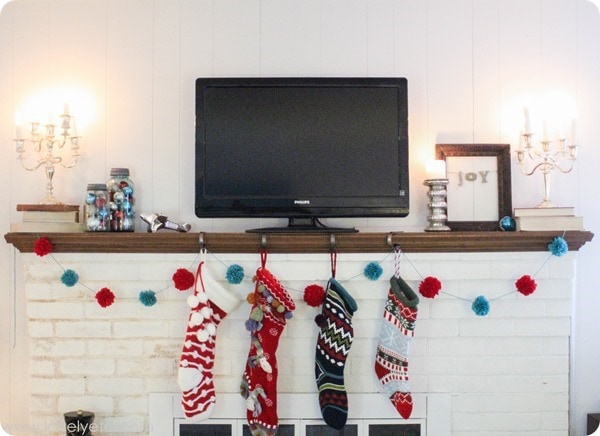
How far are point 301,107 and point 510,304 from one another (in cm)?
102

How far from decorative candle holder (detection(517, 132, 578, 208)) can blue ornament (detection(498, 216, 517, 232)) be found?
4.2 inches

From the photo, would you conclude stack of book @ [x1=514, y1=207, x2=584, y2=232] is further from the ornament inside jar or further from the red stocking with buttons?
the ornament inside jar

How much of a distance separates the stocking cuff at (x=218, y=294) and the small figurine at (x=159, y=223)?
7.5 inches

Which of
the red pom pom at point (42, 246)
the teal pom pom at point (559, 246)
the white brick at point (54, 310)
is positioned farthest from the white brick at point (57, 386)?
the teal pom pom at point (559, 246)

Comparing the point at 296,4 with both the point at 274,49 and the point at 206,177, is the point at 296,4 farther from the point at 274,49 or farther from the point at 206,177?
the point at 206,177

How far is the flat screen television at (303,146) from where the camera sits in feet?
6.95

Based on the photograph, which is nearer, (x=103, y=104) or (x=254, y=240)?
(x=254, y=240)

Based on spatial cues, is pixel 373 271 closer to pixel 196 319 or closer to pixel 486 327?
pixel 486 327

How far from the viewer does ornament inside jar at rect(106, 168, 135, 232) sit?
2131mm

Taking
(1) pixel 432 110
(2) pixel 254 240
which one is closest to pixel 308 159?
(2) pixel 254 240

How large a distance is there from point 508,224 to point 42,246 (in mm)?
1631

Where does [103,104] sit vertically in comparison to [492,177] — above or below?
above

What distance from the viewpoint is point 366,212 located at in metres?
2.12

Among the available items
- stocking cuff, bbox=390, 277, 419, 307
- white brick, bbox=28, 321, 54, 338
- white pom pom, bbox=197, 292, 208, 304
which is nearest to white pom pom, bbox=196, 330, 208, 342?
white pom pom, bbox=197, 292, 208, 304
